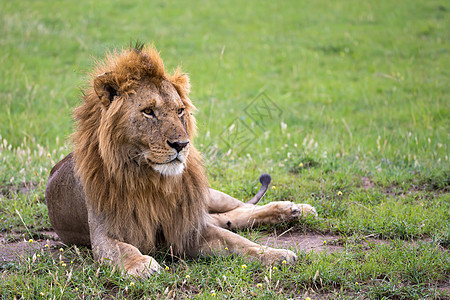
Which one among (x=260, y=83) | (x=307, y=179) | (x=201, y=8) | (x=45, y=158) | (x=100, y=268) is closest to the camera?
(x=100, y=268)

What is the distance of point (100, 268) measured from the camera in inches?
141

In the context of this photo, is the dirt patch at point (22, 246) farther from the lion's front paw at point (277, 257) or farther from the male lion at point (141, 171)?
the lion's front paw at point (277, 257)

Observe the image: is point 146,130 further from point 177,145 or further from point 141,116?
point 177,145

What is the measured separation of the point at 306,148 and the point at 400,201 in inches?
69.2

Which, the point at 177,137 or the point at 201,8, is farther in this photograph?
the point at 201,8

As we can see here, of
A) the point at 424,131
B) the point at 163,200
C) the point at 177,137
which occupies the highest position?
the point at 177,137

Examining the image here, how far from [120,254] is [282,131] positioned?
13.7 feet

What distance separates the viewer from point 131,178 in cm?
357

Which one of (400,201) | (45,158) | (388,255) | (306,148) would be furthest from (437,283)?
(45,158)

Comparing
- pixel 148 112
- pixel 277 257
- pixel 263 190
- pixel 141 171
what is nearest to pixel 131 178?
pixel 141 171

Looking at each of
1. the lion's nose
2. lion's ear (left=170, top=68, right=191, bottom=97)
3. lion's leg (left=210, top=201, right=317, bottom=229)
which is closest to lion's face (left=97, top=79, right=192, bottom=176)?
the lion's nose

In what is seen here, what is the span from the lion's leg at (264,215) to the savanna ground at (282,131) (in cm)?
9

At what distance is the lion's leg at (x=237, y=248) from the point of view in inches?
142

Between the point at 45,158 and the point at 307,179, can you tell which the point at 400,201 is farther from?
the point at 45,158
